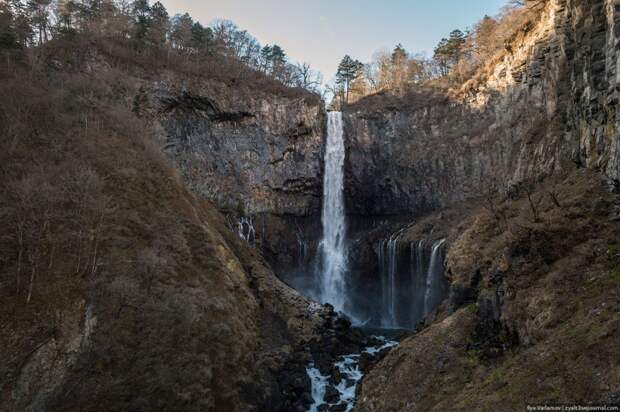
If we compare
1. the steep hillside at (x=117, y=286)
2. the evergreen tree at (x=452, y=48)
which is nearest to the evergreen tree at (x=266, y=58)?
the evergreen tree at (x=452, y=48)

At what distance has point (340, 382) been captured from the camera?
19469mm

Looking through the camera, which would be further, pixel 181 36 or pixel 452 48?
pixel 452 48

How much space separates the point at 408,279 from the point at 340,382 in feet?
54.0

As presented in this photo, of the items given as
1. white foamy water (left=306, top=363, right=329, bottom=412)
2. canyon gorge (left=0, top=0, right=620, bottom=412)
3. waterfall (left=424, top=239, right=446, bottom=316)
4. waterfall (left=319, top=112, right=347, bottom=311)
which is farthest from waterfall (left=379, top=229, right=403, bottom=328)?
white foamy water (left=306, top=363, right=329, bottom=412)

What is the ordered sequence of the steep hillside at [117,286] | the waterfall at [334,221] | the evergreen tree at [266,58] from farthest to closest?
the evergreen tree at [266,58], the waterfall at [334,221], the steep hillside at [117,286]

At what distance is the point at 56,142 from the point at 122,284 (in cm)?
1304

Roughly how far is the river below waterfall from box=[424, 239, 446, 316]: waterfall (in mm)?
7001

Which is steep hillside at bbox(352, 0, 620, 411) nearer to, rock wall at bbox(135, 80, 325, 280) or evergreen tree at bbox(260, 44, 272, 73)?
rock wall at bbox(135, 80, 325, 280)

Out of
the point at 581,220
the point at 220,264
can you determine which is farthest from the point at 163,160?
the point at 581,220

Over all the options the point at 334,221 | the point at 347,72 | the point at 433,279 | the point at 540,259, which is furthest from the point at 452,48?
the point at 540,259

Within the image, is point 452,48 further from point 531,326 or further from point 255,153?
point 531,326

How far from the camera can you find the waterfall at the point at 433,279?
92.0 feet

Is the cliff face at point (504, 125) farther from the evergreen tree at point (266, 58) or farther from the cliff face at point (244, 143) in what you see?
the evergreen tree at point (266, 58)

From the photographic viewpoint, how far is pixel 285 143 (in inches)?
1614
